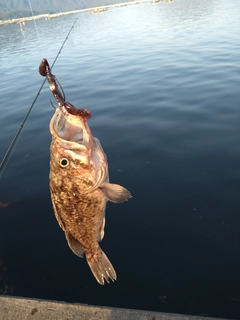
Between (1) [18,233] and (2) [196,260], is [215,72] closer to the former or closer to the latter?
(2) [196,260]

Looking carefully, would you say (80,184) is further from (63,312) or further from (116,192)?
(63,312)

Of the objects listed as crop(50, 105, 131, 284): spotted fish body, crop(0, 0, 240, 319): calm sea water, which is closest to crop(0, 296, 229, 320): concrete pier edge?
crop(50, 105, 131, 284): spotted fish body

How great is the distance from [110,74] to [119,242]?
12.7m

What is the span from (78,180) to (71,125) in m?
0.64

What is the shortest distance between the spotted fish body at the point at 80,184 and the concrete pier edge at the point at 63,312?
0.42 metres

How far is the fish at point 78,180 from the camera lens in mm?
2674

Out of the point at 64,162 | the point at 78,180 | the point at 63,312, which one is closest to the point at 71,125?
the point at 64,162

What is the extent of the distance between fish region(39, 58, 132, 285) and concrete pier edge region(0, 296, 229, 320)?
44 cm

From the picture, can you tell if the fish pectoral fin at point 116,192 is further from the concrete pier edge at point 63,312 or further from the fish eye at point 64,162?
the concrete pier edge at point 63,312

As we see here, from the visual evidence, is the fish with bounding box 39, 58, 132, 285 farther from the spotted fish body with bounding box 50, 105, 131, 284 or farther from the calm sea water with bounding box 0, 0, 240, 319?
the calm sea water with bounding box 0, 0, 240, 319

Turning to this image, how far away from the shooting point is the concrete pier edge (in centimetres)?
323

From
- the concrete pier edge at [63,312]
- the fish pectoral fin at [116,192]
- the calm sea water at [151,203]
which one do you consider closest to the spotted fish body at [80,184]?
the fish pectoral fin at [116,192]

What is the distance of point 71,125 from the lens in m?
2.79

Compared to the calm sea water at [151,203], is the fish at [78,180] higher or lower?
higher
